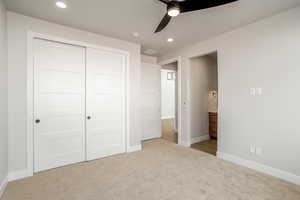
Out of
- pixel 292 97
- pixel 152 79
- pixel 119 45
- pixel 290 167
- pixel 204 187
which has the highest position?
pixel 119 45

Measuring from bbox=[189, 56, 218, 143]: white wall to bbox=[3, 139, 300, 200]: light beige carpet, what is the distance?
4.26 feet

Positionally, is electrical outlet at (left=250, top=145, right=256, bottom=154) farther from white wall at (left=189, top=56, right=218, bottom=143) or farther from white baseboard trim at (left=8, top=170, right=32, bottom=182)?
white baseboard trim at (left=8, top=170, right=32, bottom=182)

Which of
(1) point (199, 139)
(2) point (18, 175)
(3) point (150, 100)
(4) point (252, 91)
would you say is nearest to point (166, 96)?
(3) point (150, 100)

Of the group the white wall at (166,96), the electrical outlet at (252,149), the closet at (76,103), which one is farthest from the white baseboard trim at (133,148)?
the white wall at (166,96)

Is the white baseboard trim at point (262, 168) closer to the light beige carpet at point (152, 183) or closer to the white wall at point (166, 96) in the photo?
the light beige carpet at point (152, 183)

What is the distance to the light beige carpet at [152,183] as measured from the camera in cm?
185

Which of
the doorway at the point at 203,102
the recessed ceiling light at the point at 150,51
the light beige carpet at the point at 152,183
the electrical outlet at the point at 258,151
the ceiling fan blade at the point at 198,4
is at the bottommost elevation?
the light beige carpet at the point at 152,183

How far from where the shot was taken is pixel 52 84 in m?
2.58

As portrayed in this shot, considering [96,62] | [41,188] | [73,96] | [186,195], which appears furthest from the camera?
[96,62]

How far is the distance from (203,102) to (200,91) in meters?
0.35

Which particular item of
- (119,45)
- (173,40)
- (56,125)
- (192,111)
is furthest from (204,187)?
(119,45)

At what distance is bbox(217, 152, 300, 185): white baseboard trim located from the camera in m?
2.13

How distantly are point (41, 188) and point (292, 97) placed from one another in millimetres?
3875

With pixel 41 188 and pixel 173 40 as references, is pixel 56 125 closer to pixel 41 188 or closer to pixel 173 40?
pixel 41 188
